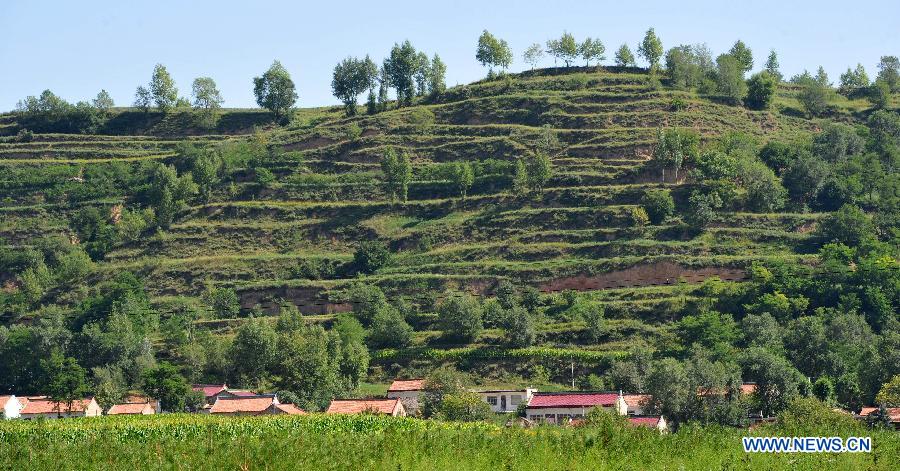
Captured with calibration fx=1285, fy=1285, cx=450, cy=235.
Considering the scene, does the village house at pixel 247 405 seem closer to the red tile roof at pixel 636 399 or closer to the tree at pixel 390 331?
the tree at pixel 390 331

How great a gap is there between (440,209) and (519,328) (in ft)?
79.3

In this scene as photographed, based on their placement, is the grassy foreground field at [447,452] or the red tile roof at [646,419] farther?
the red tile roof at [646,419]

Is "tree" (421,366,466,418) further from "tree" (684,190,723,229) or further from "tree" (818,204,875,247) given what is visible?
"tree" (818,204,875,247)

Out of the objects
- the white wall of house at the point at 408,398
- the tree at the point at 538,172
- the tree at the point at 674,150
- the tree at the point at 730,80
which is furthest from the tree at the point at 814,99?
the white wall of house at the point at 408,398

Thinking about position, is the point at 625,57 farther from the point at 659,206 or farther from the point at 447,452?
the point at 447,452

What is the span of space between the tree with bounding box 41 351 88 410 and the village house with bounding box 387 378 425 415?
19.6 m

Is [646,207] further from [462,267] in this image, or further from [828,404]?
[828,404]

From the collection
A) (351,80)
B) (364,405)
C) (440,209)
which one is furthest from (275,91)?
(364,405)

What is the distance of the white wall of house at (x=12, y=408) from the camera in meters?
76.8

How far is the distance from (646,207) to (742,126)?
1872 cm

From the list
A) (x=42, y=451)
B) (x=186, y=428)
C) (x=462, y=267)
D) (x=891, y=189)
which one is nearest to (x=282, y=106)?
(x=462, y=267)

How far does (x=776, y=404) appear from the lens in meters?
69.9

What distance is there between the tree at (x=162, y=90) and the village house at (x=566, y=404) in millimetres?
74994

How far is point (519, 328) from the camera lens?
84688 mm
